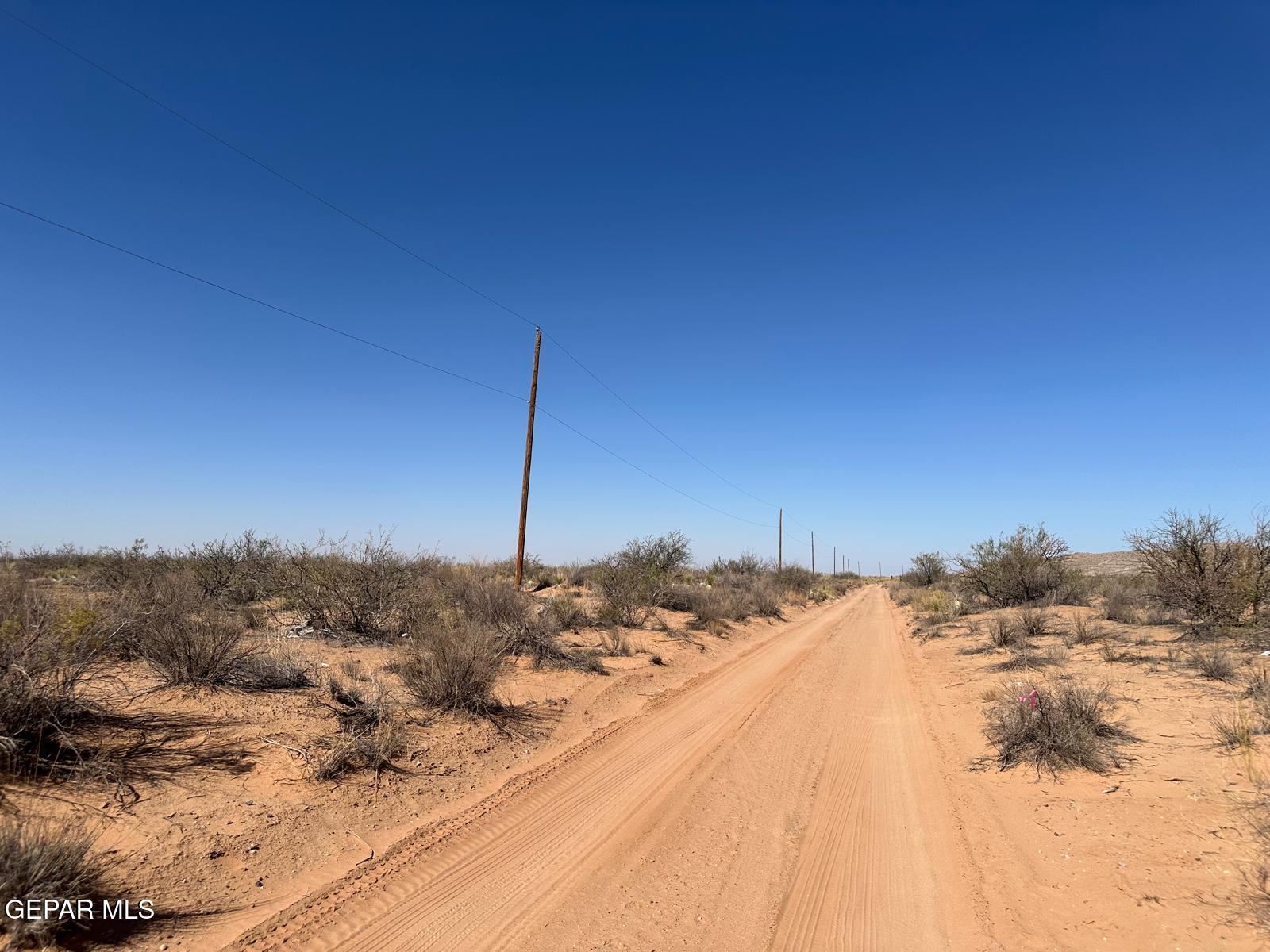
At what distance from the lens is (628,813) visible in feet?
19.9

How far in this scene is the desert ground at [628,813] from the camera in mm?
4203

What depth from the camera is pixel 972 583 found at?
1157 inches

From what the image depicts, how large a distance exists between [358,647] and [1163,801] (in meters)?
11.5

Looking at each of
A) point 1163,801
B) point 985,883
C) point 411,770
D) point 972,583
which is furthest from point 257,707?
point 972,583

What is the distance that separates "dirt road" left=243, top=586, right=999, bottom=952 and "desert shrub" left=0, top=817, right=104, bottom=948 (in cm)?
101

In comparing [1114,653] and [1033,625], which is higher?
[1033,625]

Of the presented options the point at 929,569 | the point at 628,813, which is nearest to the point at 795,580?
the point at 929,569

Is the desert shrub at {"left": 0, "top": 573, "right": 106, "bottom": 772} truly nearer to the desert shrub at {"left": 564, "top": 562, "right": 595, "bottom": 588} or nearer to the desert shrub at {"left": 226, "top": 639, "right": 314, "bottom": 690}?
the desert shrub at {"left": 226, "top": 639, "right": 314, "bottom": 690}

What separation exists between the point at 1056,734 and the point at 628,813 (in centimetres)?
539

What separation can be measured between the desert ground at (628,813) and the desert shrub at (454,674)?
0.25 ft

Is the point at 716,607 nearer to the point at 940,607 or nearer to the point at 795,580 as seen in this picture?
the point at 940,607

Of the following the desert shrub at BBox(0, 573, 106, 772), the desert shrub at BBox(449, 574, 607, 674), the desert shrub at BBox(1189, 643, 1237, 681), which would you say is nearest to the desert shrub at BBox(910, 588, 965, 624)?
the desert shrub at BBox(1189, 643, 1237, 681)

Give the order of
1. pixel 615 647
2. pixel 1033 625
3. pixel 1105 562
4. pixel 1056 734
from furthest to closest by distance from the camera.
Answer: pixel 1105 562
pixel 1033 625
pixel 615 647
pixel 1056 734

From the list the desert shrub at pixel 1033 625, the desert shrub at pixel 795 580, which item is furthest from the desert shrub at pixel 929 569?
the desert shrub at pixel 1033 625
